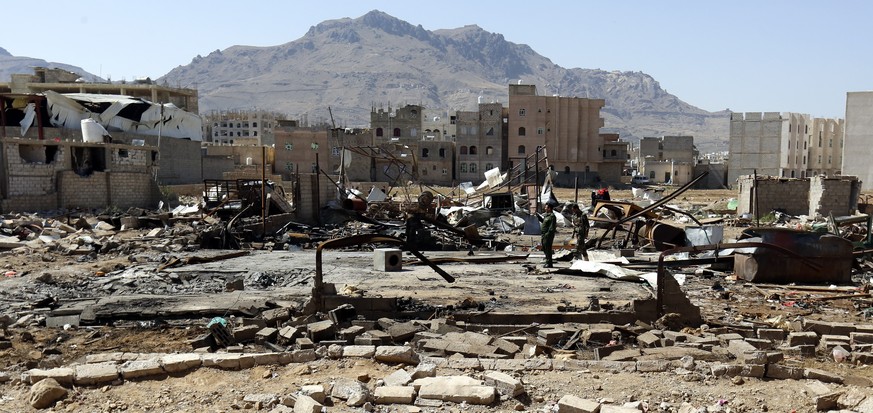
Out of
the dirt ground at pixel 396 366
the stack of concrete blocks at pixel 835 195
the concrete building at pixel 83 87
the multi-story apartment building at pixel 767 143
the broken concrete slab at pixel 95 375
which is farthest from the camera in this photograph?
the multi-story apartment building at pixel 767 143

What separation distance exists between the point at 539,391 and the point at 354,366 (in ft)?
5.75

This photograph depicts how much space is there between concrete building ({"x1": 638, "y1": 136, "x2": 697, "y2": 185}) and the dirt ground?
201ft

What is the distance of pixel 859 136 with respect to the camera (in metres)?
46.8

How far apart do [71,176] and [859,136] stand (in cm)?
4506

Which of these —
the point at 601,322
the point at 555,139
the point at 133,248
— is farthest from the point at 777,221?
the point at 555,139

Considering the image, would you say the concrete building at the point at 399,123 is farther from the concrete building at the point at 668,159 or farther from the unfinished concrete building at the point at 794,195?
the unfinished concrete building at the point at 794,195

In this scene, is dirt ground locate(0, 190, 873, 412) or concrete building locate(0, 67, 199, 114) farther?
concrete building locate(0, 67, 199, 114)

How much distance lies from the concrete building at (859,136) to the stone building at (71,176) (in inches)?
1649

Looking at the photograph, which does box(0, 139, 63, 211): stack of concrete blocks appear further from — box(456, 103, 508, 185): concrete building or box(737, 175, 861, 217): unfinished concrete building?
box(456, 103, 508, 185): concrete building

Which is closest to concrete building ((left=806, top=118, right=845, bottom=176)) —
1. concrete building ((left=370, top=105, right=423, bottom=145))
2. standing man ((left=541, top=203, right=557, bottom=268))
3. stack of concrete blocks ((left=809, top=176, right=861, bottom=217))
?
concrete building ((left=370, top=105, right=423, bottom=145))

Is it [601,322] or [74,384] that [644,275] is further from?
[74,384]

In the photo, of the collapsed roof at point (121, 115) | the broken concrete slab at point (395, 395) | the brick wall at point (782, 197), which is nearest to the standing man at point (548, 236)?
the broken concrete slab at point (395, 395)

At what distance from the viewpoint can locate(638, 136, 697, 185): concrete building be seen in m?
71.4

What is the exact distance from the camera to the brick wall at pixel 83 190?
81.3ft
